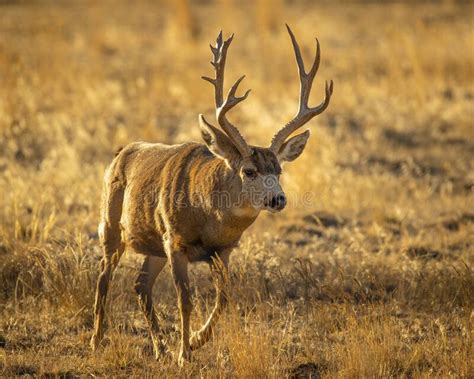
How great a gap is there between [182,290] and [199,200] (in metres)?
0.71

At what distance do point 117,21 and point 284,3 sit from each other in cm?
725

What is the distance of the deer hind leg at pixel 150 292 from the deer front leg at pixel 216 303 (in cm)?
33

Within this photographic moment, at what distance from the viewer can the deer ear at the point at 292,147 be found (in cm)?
727

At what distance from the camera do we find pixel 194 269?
9180 mm

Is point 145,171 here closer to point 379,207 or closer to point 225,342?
point 225,342

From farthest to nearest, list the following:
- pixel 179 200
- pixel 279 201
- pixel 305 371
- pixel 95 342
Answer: pixel 95 342 < pixel 179 200 < pixel 305 371 < pixel 279 201

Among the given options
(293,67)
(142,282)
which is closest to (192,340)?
(142,282)

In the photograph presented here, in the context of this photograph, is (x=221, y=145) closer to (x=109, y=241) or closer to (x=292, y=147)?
(x=292, y=147)

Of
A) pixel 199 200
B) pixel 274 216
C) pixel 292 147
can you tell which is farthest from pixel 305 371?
pixel 274 216

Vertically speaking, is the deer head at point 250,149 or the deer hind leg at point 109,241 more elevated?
the deer head at point 250,149

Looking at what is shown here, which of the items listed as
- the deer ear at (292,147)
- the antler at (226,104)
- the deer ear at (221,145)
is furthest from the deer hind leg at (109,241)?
the deer ear at (292,147)

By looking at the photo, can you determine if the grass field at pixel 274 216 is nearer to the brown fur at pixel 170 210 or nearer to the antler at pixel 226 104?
the brown fur at pixel 170 210

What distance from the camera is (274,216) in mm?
11531

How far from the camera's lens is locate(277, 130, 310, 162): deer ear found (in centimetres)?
727
